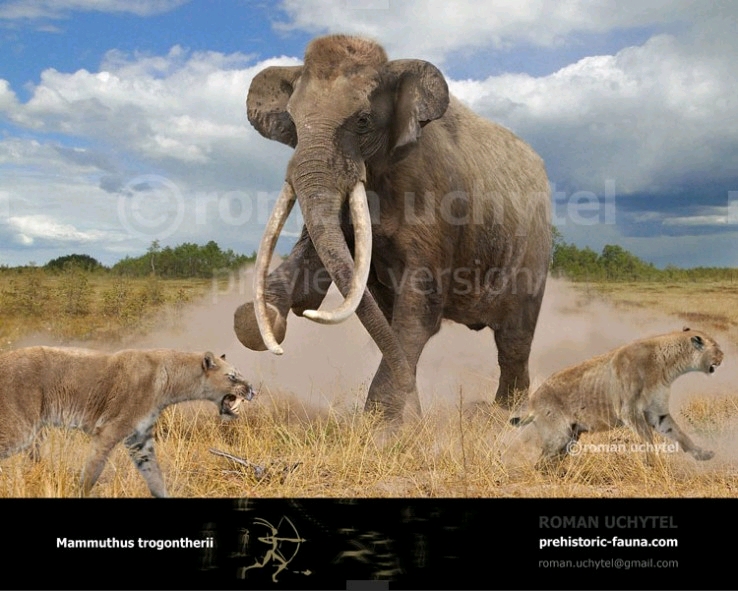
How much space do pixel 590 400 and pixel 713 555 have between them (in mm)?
1719

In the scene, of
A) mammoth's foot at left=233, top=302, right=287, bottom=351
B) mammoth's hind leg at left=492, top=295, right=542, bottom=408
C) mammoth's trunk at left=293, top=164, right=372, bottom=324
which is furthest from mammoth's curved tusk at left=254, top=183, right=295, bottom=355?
mammoth's hind leg at left=492, top=295, right=542, bottom=408

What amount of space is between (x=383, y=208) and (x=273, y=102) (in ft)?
4.53

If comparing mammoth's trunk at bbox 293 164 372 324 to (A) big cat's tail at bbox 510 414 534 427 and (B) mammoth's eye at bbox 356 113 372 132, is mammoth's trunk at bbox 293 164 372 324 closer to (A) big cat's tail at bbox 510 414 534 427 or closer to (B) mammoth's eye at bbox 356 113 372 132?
(B) mammoth's eye at bbox 356 113 372 132

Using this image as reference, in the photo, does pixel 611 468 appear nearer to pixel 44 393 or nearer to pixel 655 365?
pixel 655 365

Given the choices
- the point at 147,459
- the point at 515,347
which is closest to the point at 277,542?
the point at 147,459

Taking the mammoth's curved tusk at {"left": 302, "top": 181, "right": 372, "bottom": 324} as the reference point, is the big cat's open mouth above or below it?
below

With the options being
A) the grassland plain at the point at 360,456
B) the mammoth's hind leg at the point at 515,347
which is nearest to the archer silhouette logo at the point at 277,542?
the grassland plain at the point at 360,456

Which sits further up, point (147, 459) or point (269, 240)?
point (269, 240)

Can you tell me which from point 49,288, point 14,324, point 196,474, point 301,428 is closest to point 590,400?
point 301,428

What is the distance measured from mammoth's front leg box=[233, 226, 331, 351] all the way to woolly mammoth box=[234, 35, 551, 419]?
0.5 inches

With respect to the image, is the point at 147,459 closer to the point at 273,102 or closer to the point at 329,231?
the point at 329,231

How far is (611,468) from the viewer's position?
6.40m

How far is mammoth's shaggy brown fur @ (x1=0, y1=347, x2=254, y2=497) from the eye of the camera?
5922 mm

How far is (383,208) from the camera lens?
823cm
